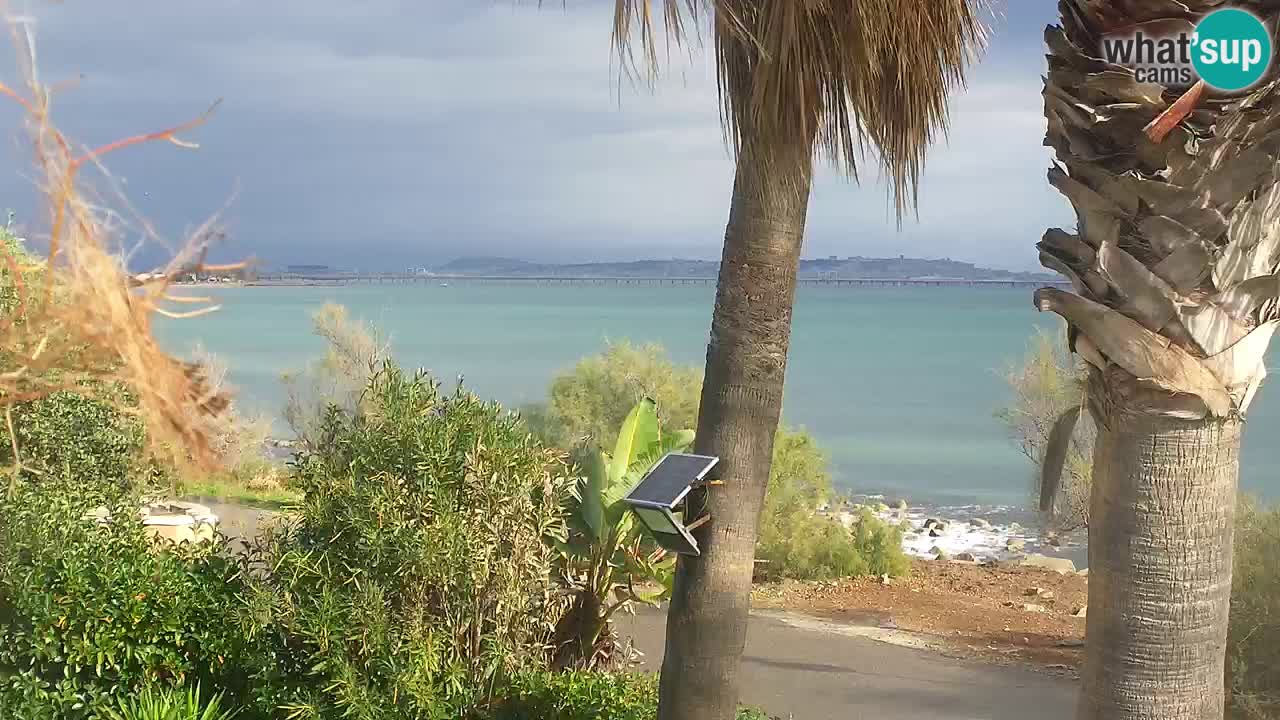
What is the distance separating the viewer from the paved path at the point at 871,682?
271 inches

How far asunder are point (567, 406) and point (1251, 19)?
460 inches

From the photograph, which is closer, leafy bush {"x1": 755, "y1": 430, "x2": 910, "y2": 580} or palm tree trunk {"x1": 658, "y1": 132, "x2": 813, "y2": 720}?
palm tree trunk {"x1": 658, "y1": 132, "x2": 813, "y2": 720}

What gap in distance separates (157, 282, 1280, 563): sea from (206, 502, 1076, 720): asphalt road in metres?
2.66

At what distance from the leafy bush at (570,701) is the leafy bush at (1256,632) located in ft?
11.7

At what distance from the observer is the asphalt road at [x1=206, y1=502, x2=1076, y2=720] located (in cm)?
688

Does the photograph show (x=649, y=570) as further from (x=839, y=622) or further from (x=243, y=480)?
(x=243, y=480)

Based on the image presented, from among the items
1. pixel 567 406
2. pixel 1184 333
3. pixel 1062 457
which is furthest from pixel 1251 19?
pixel 567 406

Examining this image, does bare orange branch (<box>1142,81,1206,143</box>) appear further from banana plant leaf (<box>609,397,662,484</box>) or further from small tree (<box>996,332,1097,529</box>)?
small tree (<box>996,332,1097,529</box>)

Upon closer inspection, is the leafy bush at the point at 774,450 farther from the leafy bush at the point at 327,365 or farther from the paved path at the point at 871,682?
the leafy bush at the point at 327,365

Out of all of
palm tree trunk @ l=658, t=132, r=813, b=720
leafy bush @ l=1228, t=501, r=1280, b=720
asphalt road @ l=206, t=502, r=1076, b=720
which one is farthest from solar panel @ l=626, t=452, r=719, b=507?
leafy bush @ l=1228, t=501, r=1280, b=720

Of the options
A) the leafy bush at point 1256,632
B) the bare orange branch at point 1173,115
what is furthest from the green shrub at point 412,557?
the leafy bush at point 1256,632

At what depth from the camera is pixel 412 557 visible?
16.6 feet

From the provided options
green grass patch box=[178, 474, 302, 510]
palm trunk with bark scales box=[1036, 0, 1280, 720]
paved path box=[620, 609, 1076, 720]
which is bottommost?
green grass patch box=[178, 474, 302, 510]

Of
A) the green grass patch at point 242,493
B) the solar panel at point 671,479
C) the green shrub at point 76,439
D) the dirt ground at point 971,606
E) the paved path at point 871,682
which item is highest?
the solar panel at point 671,479
